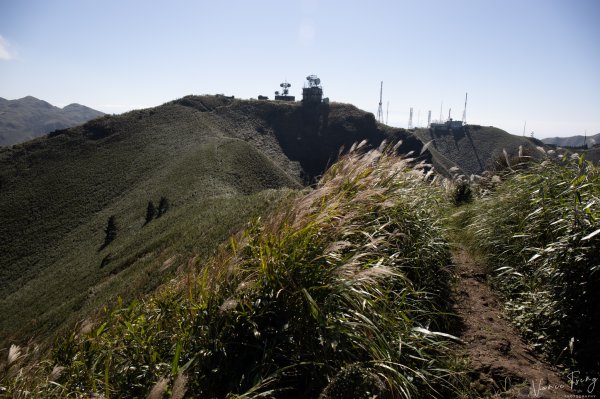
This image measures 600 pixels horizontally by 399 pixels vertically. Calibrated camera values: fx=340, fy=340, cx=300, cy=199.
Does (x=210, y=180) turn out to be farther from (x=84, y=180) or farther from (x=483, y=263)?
(x=483, y=263)

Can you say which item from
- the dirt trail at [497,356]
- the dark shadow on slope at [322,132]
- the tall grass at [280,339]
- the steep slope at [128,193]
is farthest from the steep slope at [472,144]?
the tall grass at [280,339]

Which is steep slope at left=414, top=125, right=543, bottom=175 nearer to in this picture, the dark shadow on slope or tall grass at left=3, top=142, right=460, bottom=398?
the dark shadow on slope

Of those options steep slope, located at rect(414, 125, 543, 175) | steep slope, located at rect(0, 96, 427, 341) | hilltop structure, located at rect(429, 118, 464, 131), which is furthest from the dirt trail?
hilltop structure, located at rect(429, 118, 464, 131)

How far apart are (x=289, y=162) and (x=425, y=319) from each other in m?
87.4

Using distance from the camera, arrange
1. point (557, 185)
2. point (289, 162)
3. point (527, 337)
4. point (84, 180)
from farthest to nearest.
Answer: point (289, 162) → point (84, 180) → point (557, 185) → point (527, 337)

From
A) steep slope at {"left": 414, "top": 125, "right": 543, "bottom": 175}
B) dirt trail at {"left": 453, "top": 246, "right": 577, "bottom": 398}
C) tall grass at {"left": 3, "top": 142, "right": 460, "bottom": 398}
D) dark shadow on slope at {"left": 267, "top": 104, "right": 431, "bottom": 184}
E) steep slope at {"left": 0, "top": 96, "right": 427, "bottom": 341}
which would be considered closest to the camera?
tall grass at {"left": 3, "top": 142, "right": 460, "bottom": 398}

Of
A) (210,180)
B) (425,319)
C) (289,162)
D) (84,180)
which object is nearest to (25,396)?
(425,319)

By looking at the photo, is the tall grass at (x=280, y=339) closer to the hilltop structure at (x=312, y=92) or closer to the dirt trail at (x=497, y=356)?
the dirt trail at (x=497, y=356)

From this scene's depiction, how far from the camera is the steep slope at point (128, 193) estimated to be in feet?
65.6

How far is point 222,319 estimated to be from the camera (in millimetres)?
2539

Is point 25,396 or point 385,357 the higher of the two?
point 385,357

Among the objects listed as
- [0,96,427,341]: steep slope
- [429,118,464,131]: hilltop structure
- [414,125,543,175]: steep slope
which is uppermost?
[429,118,464,131]: hilltop structure

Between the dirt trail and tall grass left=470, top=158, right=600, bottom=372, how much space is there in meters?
0.19

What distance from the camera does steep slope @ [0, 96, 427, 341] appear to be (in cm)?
2000
